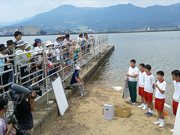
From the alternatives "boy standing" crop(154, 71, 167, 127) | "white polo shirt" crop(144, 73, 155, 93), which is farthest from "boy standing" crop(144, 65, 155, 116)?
"boy standing" crop(154, 71, 167, 127)

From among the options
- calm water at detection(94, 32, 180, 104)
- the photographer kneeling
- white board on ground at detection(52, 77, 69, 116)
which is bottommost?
calm water at detection(94, 32, 180, 104)

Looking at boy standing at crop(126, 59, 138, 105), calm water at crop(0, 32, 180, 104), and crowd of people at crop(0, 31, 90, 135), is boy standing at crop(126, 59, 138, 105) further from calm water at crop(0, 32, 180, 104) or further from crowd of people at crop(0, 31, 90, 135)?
calm water at crop(0, 32, 180, 104)

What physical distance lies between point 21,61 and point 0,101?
205 cm

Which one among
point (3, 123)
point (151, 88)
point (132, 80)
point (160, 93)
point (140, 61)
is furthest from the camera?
point (140, 61)

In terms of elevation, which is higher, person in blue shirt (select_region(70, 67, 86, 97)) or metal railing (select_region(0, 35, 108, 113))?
metal railing (select_region(0, 35, 108, 113))

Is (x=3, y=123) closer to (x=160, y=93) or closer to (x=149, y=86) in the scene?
(x=160, y=93)

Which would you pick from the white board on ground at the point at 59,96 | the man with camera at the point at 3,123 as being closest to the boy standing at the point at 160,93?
the white board on ground at the point at 59,96

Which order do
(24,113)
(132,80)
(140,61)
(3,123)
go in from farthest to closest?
(140,61)
(132,80)
(24,113)
(3,123)

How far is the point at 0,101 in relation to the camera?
8.20 feet

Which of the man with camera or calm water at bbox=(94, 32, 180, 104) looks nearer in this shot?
the man with camera

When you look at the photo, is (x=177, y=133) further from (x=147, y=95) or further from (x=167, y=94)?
(x=167, y=94)

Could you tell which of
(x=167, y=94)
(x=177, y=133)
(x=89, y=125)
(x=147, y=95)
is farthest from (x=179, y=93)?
(x=167, y=94)

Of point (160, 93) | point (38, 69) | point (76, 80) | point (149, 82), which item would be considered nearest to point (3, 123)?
point (38, 69)

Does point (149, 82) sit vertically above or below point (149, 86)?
above
